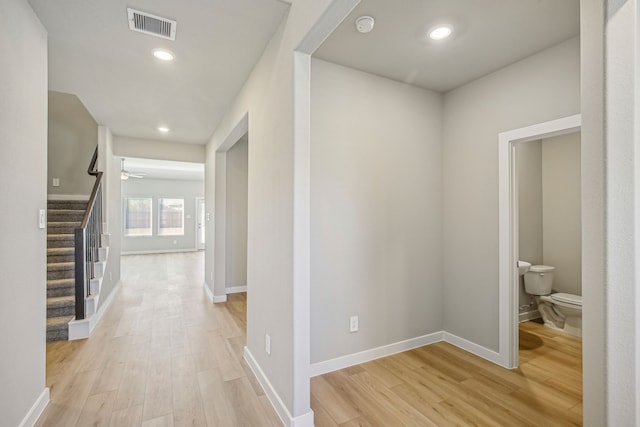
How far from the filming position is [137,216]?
32.8 ft

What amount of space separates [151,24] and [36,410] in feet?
8.74

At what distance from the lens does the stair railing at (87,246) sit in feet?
10.6

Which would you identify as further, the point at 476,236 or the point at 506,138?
the point at 476,236

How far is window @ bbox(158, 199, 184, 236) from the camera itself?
10280mm

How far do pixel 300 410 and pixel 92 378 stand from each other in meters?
1.86

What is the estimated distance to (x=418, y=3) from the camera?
1.83m

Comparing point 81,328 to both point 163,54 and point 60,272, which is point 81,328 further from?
point 163,54

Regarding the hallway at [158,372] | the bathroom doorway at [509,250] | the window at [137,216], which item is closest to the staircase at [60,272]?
the hallway at [158,372]

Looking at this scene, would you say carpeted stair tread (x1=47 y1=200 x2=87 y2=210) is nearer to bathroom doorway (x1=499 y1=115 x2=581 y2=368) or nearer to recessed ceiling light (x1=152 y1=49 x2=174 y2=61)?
recessed ceiling light (x1=152 y1=49 x2=174 y2=61)

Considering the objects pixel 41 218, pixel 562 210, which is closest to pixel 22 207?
pixel 41 218

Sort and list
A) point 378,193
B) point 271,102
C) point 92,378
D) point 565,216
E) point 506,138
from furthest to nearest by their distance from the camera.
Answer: point 565,216, point 378,193, point 506,138, point 92,378, point 271,102

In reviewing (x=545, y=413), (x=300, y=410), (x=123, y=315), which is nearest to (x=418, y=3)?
(x=300, y=410)

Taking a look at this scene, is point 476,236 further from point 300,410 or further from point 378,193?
point 300,410

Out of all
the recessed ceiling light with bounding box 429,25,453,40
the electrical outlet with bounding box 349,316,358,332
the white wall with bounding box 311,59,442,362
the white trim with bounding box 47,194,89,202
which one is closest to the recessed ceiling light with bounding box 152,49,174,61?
the white wall with bounding box 311,59,442,362
